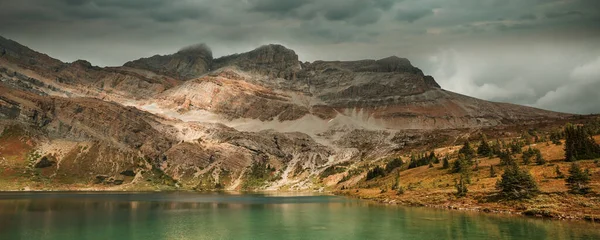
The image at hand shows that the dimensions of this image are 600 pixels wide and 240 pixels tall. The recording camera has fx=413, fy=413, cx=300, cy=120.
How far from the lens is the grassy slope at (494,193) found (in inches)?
2921

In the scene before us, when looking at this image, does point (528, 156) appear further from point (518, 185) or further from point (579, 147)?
point (518, 185)

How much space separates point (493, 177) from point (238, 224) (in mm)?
73963

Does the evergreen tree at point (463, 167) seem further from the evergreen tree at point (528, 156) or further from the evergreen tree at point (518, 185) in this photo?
the evergreen tree at point (518, 185)

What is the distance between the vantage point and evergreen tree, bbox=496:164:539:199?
3386 inches

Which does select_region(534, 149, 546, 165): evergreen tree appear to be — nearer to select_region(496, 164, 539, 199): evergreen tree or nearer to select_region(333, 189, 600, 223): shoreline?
select_region(333, 189, 600, 223): shoreline

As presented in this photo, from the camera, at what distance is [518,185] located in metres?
87.1

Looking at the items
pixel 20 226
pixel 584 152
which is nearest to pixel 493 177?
pixel 584 152

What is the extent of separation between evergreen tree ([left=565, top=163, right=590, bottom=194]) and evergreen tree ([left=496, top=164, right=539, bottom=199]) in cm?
636

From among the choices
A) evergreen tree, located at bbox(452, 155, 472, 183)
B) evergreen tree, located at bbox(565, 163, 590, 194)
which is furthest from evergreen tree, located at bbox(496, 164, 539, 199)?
evergreen tree, located at bbox(452, 155, 472, 183)

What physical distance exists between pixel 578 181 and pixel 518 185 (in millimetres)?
10625

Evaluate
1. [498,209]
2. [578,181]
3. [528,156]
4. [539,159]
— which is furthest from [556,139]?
[498,209]

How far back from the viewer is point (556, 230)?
6197cm

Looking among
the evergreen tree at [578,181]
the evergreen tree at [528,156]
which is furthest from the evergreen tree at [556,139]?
the evergreen tree at [578,181]

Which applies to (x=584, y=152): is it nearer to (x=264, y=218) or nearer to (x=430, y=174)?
(x=430, y=174)
